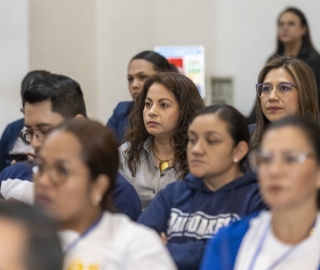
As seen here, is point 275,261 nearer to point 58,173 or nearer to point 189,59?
point 58,173

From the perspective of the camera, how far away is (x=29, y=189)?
2820 mm

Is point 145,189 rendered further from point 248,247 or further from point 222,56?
point 222,56

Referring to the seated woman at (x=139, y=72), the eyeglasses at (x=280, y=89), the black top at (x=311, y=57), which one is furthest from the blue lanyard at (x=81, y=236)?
the black top at (x=311, y=57)

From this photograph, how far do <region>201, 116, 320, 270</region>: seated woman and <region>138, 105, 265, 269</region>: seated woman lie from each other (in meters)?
0.37

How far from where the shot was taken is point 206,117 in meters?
2.51

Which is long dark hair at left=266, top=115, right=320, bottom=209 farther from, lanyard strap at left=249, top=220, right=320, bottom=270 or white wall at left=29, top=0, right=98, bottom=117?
white wall at left=29, top=0, right=98, bottom=117

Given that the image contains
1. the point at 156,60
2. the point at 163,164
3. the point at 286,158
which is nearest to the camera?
the point at 286,158

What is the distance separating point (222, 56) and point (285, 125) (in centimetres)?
424

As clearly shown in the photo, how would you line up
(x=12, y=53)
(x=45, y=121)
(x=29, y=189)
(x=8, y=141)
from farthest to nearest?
(x=12, y=53) < (x=8, y=141) < (x=45, y=121) < (x=29, y=189)

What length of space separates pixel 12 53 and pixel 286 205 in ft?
11.9

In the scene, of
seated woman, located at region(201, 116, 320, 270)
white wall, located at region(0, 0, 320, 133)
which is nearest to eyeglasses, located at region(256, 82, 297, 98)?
seated woman, located at region(201, 116, 320, 270)

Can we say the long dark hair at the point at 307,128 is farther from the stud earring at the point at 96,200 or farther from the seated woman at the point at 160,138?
the seated woman at the point at 160,138

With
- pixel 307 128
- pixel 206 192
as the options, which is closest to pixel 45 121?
pixel 206 192

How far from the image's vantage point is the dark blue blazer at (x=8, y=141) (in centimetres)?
416
